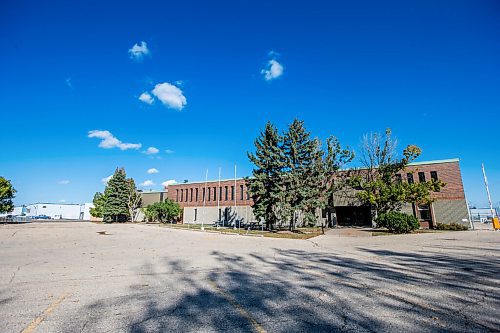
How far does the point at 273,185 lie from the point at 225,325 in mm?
25574

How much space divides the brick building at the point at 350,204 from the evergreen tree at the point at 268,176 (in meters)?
10.7

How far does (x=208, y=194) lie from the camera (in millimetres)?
52562

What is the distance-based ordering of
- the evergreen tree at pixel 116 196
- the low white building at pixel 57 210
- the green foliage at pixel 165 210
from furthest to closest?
the low white building at pixel 57 210
the evergreen tree at pixel 116 196
the green foliage at pixel 165 210

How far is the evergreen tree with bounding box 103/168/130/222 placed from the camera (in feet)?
187

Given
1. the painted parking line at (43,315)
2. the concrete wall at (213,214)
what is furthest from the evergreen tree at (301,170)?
the painted parking line at (43,315)

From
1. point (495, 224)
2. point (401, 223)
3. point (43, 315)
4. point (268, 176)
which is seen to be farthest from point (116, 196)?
point (495, 224)

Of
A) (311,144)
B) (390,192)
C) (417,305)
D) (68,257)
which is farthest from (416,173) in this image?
(68,257)

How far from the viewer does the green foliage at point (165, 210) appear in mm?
52344

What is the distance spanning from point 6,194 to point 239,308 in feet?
181

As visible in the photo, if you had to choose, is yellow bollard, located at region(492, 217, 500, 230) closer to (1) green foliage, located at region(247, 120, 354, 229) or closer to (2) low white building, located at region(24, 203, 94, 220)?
(1) green foliage, located at region(247, 120, 354, 229)

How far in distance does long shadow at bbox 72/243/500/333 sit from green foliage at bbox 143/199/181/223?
4525cm

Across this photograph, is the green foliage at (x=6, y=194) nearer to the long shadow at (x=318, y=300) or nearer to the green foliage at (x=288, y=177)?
the green foliage at (x=288, y=177)

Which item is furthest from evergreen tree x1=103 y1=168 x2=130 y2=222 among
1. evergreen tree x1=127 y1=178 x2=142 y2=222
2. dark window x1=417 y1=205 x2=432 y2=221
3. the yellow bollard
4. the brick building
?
the yellow bollard

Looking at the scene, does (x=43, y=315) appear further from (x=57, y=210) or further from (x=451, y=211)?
(x=57, y=210)
